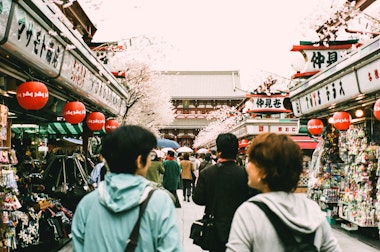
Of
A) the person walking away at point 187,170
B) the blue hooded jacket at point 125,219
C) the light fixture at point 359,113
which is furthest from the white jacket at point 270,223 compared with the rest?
the person walking away at point 187,170

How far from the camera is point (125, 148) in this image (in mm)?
2625

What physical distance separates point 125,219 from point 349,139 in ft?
30.2

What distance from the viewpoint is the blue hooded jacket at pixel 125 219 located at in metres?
2.50

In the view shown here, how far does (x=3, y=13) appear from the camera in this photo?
15.5 feet

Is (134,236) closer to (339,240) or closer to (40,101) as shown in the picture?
(40,101)

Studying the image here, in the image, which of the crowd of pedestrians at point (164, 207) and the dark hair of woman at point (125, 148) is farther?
the dark hair of woman at point (125, 148)

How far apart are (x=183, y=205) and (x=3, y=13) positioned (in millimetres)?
12031

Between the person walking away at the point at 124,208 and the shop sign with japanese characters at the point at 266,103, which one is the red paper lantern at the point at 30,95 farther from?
the shop sign with japanese characters at the point at 266,103

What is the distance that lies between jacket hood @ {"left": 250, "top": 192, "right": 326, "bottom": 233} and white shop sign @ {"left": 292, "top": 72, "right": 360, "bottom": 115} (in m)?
6.75

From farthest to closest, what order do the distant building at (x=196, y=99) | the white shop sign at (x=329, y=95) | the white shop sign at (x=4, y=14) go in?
the distant building at (x=196, y=99) → the white shop sign at (x=329, y=95) → the white shop sign at (x=4, y=14)

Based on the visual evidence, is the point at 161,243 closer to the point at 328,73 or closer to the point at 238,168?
the point at 238,168

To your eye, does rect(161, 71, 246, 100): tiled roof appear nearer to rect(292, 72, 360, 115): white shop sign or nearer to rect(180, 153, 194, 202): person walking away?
rect(180, 153, 194, 202): person walking away

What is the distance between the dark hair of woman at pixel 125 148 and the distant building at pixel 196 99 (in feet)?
209

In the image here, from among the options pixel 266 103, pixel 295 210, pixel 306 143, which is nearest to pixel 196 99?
pixel 306 143
